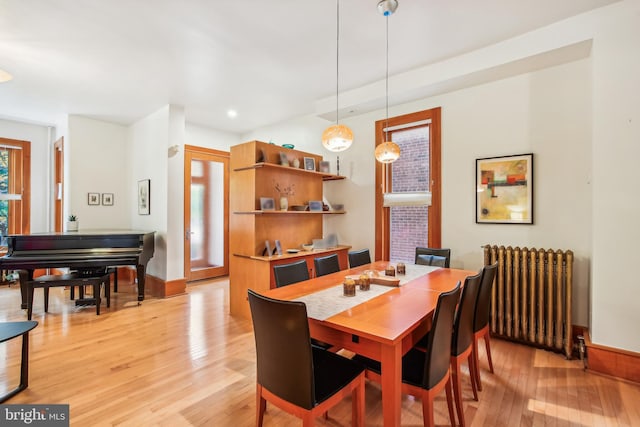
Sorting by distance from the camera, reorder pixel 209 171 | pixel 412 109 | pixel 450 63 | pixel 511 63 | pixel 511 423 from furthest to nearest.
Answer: pixel 209 171, pixel 412 109, pixel 450 63, pixel 511 63, pixel 511 423

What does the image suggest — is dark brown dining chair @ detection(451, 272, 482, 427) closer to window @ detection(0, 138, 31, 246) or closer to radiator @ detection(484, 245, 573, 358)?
radiator @ detection(484, 245, 573, 358)

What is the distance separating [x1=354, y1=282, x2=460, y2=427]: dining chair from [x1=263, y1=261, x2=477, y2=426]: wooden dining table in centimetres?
12

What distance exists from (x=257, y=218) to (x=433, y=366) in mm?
2708

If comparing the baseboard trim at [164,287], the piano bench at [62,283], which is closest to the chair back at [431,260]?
the baseboard trim at [164,287]

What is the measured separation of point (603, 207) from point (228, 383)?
340 cm

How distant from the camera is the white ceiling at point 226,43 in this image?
2.49 metres

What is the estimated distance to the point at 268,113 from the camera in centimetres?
520

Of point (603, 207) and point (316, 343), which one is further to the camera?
point (603, 207)

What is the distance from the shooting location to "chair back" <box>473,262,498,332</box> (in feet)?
7.18

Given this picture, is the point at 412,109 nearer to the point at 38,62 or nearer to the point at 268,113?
the point at 268,113

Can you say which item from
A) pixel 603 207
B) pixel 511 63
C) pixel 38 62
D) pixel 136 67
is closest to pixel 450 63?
pixel 511 63

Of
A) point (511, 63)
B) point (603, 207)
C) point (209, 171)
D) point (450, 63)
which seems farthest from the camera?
point (209, 171)

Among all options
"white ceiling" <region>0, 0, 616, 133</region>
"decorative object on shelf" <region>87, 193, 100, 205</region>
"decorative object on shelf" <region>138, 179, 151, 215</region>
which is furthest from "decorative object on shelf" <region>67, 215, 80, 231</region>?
"white ceiling" <region>0, 0, 616, 133</region>

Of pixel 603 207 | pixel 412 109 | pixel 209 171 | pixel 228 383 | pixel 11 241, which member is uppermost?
pixel 412 109
